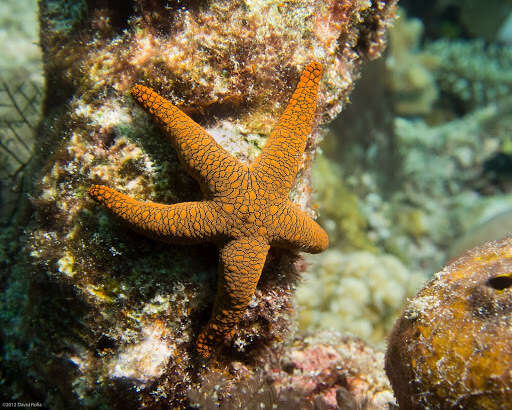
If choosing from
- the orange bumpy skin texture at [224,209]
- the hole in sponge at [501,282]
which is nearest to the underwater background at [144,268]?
the orange bumpy skin texture at [224,209]

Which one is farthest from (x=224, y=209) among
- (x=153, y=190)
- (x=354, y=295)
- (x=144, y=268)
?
(x=354, y=295)

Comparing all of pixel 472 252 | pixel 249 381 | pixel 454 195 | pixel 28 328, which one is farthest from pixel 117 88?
pixel 454 195

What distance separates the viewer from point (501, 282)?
2.36 metres

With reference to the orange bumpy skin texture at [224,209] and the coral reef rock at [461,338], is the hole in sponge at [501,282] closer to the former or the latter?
the coral reef rock at [461,338]

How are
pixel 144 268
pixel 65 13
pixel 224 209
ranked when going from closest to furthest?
pixel 224 209 → pixel 144 268 → pixel 65 13

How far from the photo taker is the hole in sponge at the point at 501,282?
7.66 ft

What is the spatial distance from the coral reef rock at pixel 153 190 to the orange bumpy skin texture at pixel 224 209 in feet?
1.21

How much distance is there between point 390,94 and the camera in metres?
9.17

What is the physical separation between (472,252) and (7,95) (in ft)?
23.4

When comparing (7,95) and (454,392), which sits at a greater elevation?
(7,95)

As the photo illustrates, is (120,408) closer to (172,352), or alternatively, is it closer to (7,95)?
(172,352)

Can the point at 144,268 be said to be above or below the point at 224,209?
below

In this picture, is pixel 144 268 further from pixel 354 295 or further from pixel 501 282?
pixel 354 295

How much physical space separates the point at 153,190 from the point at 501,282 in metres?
3.00
